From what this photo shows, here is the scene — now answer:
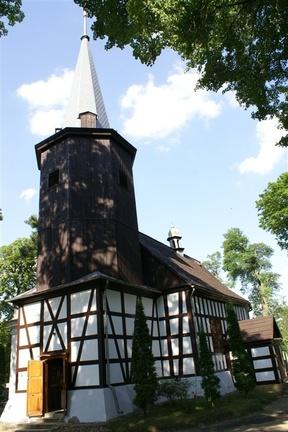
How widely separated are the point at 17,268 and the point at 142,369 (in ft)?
82.1

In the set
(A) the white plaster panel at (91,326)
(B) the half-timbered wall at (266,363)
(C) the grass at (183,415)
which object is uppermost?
(A) the white plaster panel at (91,326)

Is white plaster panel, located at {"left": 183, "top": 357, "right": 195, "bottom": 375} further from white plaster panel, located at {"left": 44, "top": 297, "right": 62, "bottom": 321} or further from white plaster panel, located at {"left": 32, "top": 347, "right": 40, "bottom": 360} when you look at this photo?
white plaster panel, located at {"left": 32, "top": 347, "right": 40, "bottom": 360}

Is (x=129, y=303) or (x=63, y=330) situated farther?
(x=129, y=303)

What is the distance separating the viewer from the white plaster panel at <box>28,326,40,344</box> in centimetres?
1697

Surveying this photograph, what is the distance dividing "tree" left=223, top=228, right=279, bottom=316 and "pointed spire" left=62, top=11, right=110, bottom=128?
24078 mm

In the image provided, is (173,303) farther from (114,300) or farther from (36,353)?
(36,353)

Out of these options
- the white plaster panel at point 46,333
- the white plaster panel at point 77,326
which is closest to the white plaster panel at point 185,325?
the white plaster panel at point 77,326

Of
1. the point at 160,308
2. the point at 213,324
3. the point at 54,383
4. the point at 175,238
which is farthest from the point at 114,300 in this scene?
the point at 175,238

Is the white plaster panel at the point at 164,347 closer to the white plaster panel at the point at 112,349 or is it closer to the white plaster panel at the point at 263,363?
the white plaster panel at the point at 112,349

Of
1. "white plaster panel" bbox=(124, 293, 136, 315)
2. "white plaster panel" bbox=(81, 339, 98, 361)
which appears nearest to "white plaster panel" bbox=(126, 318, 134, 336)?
"white plaster panel" bbox=(124, 293, 136, 315)

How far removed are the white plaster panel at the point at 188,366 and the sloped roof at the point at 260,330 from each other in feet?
24.4

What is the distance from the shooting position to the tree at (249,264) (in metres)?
40.9

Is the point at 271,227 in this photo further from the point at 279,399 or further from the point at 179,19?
the point at 179,19

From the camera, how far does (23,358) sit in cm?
1712
